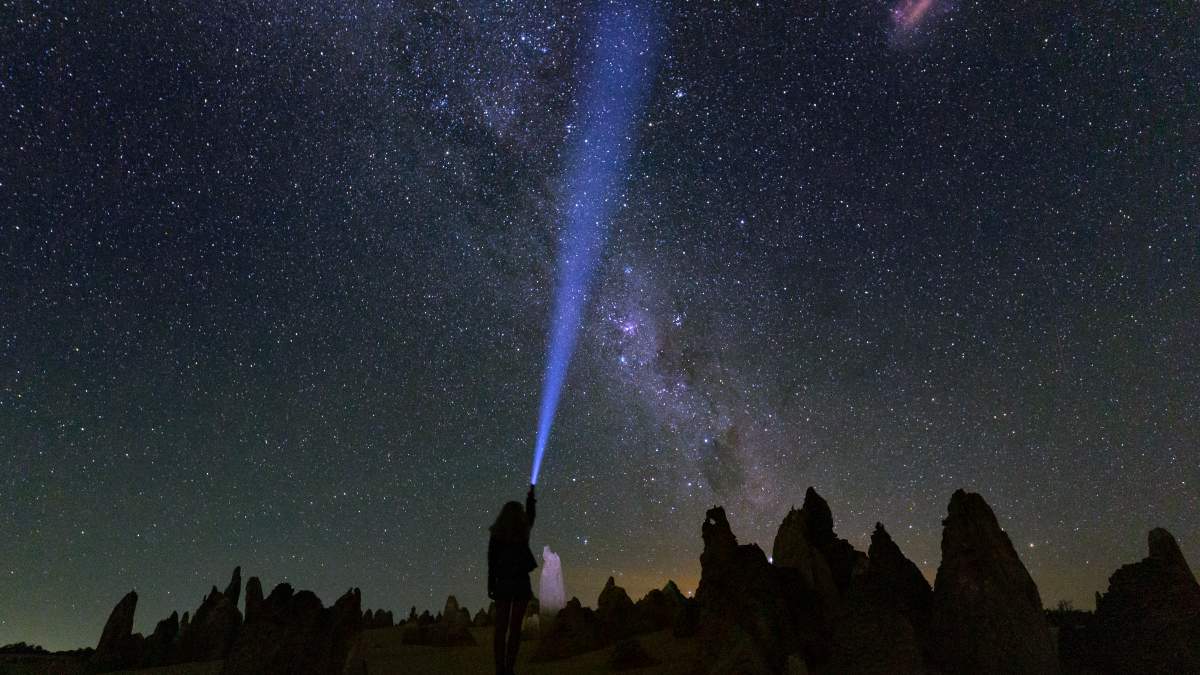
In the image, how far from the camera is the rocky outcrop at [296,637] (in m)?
16.2

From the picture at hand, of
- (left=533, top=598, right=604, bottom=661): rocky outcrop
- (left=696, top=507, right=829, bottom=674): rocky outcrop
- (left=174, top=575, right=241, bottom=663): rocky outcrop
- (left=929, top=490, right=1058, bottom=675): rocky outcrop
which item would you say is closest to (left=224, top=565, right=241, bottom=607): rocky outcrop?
(left=174, top=575, right=241, bottom=663): rocky outcrop

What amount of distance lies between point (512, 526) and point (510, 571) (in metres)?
0.73

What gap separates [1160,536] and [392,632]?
34.9 metres

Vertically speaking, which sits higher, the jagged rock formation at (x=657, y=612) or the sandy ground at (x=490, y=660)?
the jagged rock formation at (x=657, y=612)

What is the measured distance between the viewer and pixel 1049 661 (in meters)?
17.6

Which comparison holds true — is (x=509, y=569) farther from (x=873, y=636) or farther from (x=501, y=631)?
(x=873, y=636)

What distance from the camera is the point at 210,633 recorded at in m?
31.4

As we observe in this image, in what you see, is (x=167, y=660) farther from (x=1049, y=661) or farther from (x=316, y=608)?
(x=1049, y=661)

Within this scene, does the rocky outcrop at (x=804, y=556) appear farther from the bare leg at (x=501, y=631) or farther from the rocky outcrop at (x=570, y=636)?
the bare leg at (x=501, y=631)

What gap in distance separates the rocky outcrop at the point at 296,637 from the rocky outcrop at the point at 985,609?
50.2 ft

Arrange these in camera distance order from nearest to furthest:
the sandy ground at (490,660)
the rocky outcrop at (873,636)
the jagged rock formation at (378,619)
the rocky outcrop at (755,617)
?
the rocky outcrop at (873,636) → the rocky outcrop at (755,617) → the sandy ground at (490,660) → the jagged rock formation at (378,619)

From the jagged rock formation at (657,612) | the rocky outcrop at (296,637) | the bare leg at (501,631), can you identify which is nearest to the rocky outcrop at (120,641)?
the rocky outcrop at (296,637)

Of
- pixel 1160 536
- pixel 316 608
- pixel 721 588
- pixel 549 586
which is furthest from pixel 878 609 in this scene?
pixel 549 586

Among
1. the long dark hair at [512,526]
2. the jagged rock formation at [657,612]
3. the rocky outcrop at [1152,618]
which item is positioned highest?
Answer: the long dark hair at [512,526]
